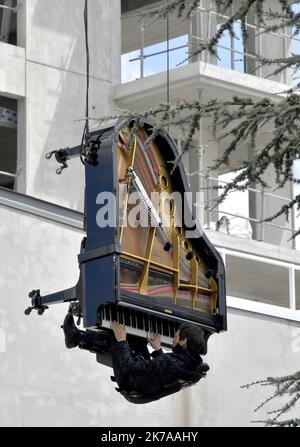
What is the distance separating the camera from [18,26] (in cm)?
3478

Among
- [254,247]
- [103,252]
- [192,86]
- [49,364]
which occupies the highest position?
[192,86]

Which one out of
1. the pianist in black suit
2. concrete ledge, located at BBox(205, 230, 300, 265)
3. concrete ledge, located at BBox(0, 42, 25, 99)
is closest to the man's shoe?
the pianist in black suit

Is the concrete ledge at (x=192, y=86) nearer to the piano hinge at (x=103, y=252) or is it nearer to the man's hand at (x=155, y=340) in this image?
the man's hand at (x=155, y=340)

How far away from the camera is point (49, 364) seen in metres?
25.6

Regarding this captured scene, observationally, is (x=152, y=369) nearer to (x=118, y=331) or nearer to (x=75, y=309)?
(x=118, y=331)

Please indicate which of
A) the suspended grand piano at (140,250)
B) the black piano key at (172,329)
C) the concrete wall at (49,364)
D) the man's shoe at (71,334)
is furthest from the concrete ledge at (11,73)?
the black piano key at (172,329)

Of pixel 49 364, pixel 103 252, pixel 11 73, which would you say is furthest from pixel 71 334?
pixel 11 73

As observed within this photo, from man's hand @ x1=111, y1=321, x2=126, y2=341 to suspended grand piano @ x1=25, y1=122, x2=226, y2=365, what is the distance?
0.06 metres

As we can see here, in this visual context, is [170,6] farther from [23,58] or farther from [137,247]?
[23,58]

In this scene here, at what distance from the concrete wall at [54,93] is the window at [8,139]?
688 millimetres

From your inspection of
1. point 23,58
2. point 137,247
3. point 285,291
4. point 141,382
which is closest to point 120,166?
point 137,247

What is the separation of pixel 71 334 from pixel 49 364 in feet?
21.2

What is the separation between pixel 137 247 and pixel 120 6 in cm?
1770

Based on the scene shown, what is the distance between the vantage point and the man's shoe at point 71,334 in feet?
63.0
